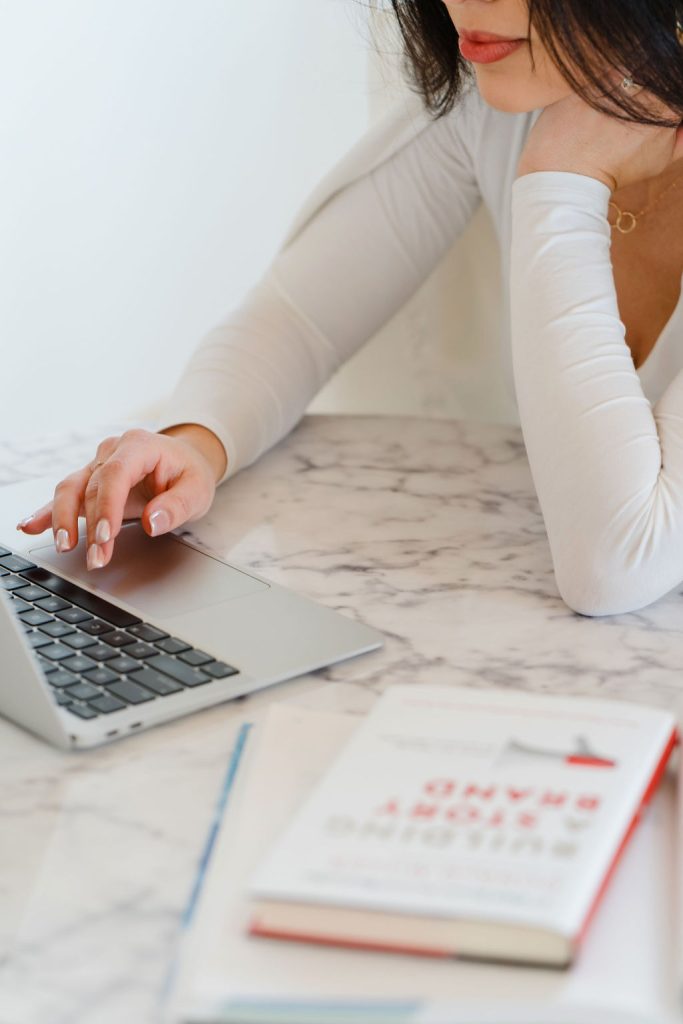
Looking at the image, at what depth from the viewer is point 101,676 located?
778 mm

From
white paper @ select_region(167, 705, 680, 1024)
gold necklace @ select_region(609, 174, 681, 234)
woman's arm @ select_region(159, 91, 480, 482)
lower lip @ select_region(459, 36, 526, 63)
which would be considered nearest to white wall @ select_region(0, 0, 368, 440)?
woman's arm @ select_region(159, 91, 480, 482)

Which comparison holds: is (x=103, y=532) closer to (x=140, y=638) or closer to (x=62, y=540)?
(x=62, y=540)

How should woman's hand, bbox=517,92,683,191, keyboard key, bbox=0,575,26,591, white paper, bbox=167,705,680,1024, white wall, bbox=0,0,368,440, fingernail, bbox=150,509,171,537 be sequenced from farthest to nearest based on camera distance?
1. white wall, bbox=0,0,368,440
2. woman's hand, bbox=517,92,683,191
3. fingernail, bbox=150,509,171,537
4. keyboard key, bbox=0,575,26,591
5. white paper, bbox=167,705,680,1024

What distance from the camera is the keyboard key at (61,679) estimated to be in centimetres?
77

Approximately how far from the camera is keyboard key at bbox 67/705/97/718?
74cm

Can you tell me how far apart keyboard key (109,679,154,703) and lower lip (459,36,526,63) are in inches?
26.5

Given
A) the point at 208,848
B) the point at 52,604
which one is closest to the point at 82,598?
the point at 52,604

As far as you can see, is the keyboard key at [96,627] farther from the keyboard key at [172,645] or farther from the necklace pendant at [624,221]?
the necklace pendant at [624,221]

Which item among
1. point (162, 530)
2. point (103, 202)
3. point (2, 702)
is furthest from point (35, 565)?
point (103, 202)

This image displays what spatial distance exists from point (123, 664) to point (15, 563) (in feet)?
0.78

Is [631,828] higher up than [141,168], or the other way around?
[631,828]

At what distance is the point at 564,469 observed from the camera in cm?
102

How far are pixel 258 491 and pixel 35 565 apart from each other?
0.88ft

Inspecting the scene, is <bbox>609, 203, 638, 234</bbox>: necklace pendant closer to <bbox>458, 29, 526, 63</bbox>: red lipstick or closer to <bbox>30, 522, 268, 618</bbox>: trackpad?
<bbox>458, 29, 526, 63</bbox>: red lipstick
